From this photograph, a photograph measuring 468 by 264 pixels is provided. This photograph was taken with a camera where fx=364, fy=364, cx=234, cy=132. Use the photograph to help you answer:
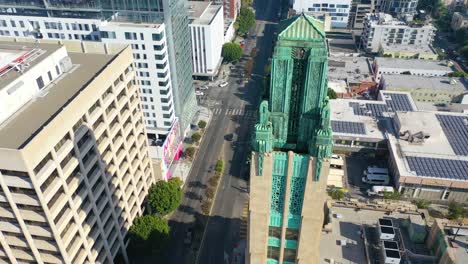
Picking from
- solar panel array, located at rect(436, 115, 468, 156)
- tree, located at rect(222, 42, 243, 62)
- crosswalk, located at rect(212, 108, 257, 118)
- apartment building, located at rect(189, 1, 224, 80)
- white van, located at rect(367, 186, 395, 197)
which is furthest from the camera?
tree, located at rect(222, 42, 243, 62)

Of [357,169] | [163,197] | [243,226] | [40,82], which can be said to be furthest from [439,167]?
[40,82]

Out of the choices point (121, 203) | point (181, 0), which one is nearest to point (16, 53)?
point (121, 203)

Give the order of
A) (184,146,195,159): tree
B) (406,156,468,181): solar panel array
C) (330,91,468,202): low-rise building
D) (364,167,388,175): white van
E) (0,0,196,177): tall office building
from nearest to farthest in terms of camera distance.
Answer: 1. (406,156,468,181): solar panel array
2. (0,0,196,177): tall office building
3. (330,91,468,202): low-rise building
4. (364,167,388,175): white van
5. (184,146,195,159): tree

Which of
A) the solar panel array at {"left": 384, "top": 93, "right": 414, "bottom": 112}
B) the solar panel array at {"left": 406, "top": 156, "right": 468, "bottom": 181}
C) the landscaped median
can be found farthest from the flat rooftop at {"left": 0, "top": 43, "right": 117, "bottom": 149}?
the solar panel array at {"left": 384, "top": 93, "right": 414, "bottom": 112}

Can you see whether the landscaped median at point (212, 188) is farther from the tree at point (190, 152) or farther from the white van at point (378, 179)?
the white van at point (378, 179)

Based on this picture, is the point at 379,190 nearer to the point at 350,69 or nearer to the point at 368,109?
the point at 368,109

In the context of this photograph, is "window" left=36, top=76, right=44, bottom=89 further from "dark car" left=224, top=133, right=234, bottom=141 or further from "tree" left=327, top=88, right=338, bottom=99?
"tree" left=327, top=88, right=338, bottom=99

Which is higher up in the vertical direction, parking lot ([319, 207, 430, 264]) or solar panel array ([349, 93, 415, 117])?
parking lot ([319, 207, 430, 264])
